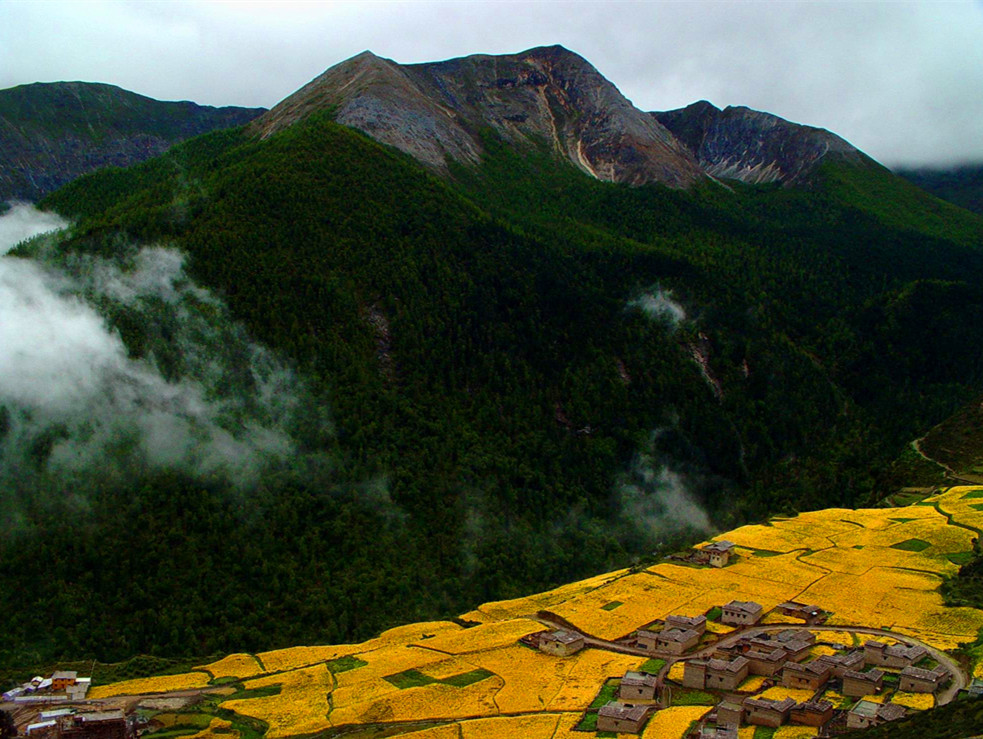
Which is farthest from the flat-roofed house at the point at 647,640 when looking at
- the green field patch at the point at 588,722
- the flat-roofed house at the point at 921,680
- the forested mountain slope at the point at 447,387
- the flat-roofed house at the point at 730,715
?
the forested mountain slope at the point at 447,387

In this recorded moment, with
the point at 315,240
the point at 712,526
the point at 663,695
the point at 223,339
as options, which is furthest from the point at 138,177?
the point at 663,695

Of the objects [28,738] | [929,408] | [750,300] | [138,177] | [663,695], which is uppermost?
[138,177]

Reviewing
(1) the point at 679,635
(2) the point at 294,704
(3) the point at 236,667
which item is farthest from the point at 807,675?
(3) the point at 236,667

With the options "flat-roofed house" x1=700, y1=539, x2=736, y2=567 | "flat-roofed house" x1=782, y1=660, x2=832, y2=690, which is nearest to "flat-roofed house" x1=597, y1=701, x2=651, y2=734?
"flat-roofed house" x1=782, y1=660, x2=832, y2=690

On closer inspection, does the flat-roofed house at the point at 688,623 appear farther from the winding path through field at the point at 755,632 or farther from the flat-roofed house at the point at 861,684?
the flat-roofed house at the point at 861,684

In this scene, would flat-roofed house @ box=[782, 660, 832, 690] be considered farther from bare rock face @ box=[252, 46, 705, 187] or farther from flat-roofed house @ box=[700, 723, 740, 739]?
bare rock face @ box=[252, 46, 705, 187]

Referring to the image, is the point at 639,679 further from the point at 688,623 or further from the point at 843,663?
the point at 688,623

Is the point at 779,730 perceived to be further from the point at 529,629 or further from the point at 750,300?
the point at 750,300
